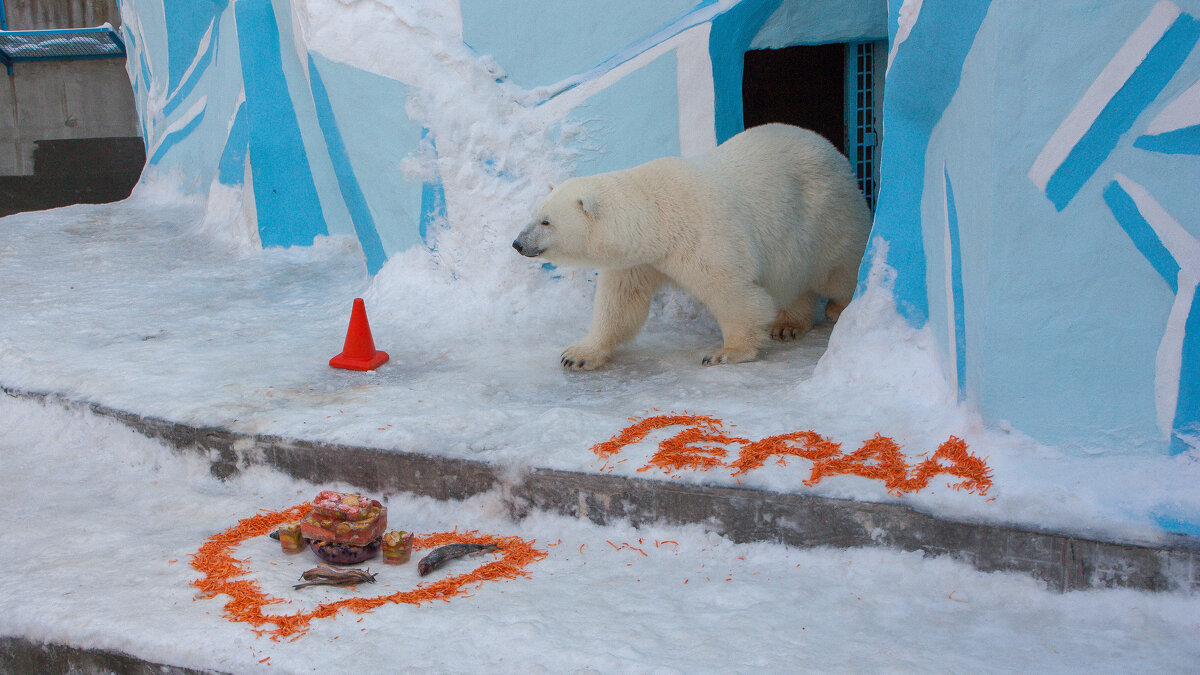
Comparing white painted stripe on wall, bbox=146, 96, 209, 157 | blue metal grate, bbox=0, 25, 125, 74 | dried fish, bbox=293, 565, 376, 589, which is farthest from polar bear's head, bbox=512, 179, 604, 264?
blue metal grate, bbox=0, 25, 125, 74

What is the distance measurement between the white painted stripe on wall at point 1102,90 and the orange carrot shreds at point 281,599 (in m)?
1.80

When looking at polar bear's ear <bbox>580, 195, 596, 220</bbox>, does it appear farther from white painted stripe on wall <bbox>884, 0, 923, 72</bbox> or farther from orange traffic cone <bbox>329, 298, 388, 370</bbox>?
white painted stripe on wall <bbox>884, 0, 923, 72</bbox>

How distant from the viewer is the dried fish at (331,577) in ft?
Result: 8.45

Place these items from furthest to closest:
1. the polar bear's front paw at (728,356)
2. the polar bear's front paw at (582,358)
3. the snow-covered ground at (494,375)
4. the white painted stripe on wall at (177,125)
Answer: the white painted stripe on wall at (177,125)
the polar bear's front paw at (582,358)
the polar bear's front paw at (728,356)
the snow-covered ground at (494,375)

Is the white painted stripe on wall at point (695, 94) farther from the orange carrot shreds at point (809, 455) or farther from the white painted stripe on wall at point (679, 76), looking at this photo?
the orange carrot shreds at point (809, 455)

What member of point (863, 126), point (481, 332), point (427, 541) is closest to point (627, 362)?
point (481, 332)

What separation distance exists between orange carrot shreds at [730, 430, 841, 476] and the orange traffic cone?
2.08 metres

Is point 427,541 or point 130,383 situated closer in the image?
point 427,541

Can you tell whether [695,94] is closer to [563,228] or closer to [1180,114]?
[563,228]

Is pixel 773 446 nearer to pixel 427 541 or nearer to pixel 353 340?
pixel 427 541

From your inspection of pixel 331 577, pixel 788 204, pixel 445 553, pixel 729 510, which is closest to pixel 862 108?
pixel 788 204

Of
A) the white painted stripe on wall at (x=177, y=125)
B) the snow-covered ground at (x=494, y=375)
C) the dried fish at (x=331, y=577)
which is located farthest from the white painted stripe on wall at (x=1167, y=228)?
the white painted stripe on wall at (x=177, y=125)

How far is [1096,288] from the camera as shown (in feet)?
8.04

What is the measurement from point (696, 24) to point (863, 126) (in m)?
1.85
